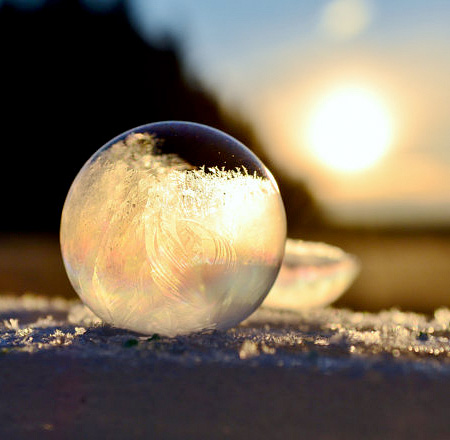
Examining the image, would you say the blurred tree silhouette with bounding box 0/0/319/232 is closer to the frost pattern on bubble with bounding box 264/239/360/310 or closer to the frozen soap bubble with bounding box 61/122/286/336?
the frost pattern on bubble with bounding box 264/239/360/310

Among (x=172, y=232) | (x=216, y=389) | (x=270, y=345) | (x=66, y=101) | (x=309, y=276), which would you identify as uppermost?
(x=66, y=101)

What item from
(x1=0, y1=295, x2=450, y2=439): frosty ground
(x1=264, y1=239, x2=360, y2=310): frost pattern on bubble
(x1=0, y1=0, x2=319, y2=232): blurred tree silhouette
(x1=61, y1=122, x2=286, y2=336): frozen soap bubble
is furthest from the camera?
(x1=0, y1=0, x2=319, y2=232): blurred tree silhouette

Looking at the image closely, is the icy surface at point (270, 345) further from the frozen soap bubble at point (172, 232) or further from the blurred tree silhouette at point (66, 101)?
the blurred tree silhouette at point (66, 101)

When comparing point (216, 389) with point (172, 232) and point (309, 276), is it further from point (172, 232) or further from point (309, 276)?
point (309, 276)

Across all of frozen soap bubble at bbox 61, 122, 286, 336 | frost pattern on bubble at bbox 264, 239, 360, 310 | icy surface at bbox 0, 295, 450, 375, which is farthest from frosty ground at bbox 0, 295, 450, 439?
frost pattern on bubble at bbox 264, 239, 360, 310

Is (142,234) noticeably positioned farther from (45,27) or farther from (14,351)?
(45,27)

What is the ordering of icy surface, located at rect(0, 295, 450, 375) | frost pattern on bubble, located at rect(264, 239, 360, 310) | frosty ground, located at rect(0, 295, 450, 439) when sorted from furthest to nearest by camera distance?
frost pattern on bubble, located at rect(264, 239, 360, 310), icy surface, located at rect(0, 295, 450, 375), frosty ground, located at rect(0, 295, 450, 439)

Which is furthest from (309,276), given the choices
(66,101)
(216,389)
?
(66,101)

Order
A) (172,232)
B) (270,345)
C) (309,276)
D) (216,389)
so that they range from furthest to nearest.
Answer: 1. (309,276)
2. (270,345)
3. (172,232)
4. (216,389)
